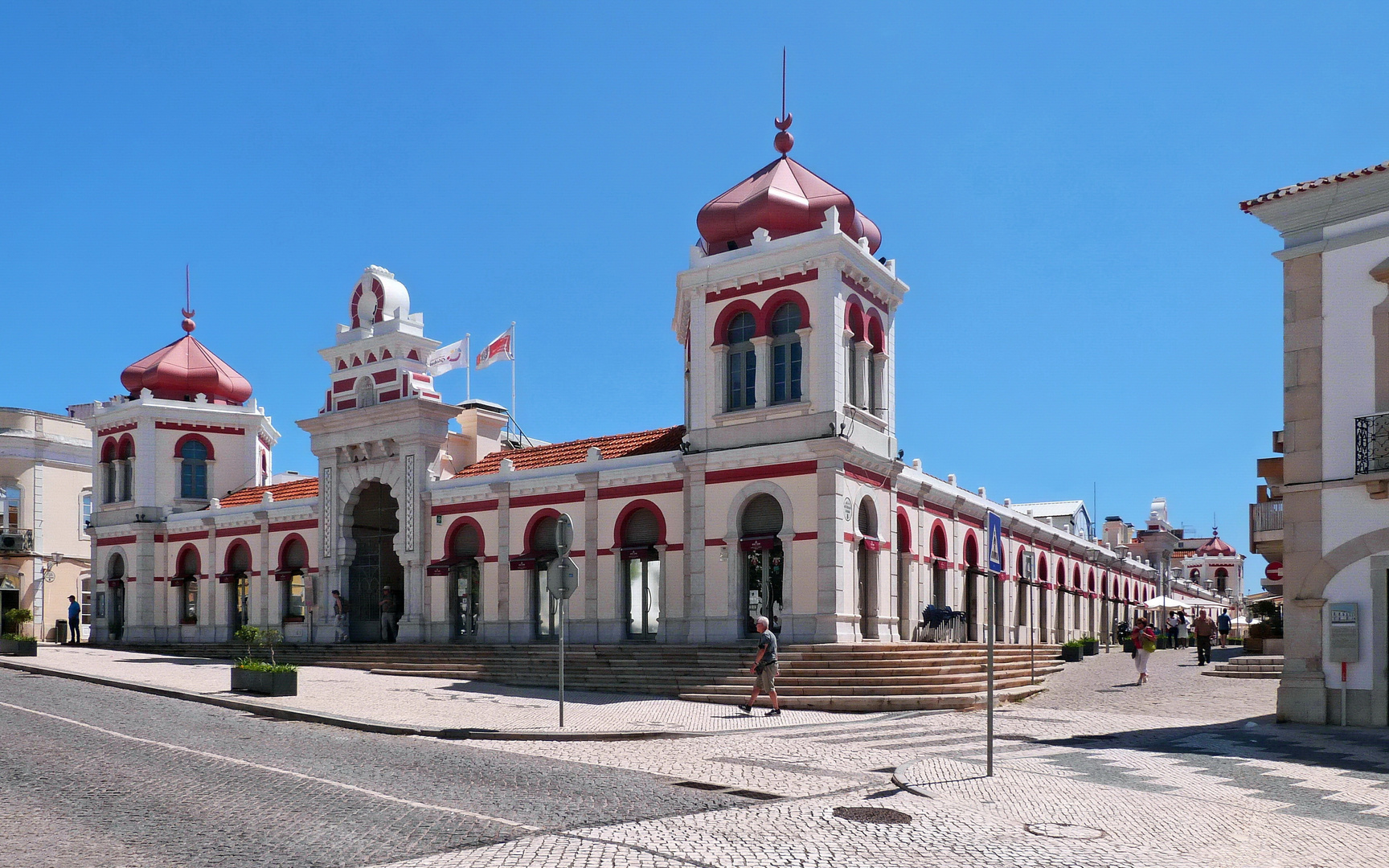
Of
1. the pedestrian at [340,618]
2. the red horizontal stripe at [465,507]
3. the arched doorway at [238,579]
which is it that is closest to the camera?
the red horizontal stripe at [465,507]

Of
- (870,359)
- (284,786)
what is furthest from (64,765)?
(870,359)

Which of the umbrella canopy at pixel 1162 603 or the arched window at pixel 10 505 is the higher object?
the arched window at pixel 10 505

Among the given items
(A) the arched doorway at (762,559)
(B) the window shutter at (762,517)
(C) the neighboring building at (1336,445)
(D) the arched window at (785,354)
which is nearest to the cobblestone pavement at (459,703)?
(A) the arched doorway at (762,559)

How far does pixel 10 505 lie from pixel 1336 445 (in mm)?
46083

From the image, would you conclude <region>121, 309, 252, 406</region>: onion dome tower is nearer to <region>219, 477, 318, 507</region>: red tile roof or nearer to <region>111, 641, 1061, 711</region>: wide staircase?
<region>219, 477, 318, 507</region>: red tile roof

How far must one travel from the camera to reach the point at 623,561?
95.7ft

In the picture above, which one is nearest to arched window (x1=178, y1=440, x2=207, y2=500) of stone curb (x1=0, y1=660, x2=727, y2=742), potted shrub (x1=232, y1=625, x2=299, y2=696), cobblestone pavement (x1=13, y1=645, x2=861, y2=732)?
cobblestone pavement (x1=13, y1=645, x2=861, y2=732)

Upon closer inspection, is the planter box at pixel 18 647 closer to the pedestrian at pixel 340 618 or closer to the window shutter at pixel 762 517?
the pedestrian at pixel 340 618

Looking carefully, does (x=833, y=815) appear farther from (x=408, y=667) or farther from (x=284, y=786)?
(x=408, y=667)

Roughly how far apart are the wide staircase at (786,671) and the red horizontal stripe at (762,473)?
3781 mm

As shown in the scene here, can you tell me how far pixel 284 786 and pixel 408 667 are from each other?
18133 mm

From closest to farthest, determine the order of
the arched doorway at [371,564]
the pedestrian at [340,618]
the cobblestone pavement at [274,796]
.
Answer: the cobblestone pavement at [274,796], the pedestrian at [340,618], the arched doorway at [371,564]

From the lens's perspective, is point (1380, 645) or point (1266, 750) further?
point (1380, 645)

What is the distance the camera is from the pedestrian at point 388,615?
35188 millimetres
